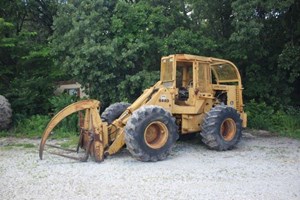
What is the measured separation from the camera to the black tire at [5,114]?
12969mm

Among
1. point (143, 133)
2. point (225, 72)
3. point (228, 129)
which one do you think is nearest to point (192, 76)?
point (225, 72)

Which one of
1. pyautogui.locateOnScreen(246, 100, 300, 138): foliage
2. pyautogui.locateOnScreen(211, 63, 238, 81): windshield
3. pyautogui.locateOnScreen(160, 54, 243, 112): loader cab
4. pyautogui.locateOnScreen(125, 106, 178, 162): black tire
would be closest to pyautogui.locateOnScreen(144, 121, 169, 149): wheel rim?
pyautogui.locateOnScreen(125, 106, 178, 162): black tire

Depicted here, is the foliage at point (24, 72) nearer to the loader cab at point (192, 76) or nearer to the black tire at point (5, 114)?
the black tire at point (5, 114)

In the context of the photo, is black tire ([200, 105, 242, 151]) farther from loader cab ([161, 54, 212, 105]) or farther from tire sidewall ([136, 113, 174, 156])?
tire sidewall ([136, 113, 174, 156])

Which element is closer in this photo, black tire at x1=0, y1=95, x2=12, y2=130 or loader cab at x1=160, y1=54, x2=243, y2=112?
loader cab at x1=160, y1=54, x2=243, y2=112

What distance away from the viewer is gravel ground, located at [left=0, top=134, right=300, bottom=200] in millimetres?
5609

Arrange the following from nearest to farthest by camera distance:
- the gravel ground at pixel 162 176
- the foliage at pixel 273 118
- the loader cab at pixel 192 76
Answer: the gravel ground at pixel 162 176 < the loader cab at pixel 192 76 < the foliage at pixel 273 118

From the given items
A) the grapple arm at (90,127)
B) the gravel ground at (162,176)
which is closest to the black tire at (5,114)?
the gravel ground at (162,176)

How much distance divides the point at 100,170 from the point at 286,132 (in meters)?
8.07

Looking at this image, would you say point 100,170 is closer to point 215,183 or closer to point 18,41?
point 215,183

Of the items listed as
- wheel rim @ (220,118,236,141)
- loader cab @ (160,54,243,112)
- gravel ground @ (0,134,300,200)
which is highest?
loader cab @ (160,54,243,112)

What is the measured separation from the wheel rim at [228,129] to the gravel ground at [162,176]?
1.63ft

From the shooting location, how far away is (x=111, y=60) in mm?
12367

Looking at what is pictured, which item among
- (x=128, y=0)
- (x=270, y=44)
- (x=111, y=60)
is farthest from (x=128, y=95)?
(x=270, y=44)
